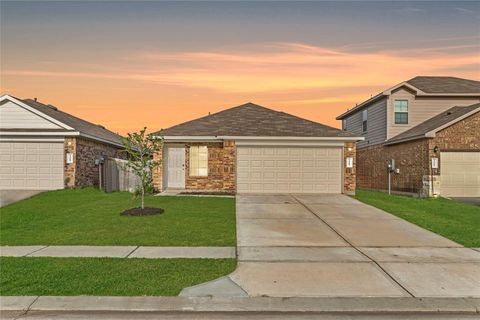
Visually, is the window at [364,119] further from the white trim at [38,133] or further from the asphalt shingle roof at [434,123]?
the white trim at [38,133]

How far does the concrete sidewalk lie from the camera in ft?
25.1

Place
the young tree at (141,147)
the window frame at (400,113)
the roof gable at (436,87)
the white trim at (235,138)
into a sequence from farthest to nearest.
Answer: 1. the window frame at (400,113)
2. the roof gable at (436,87)
3. the white trim at (235,138)
4. the young tree at (141,147)

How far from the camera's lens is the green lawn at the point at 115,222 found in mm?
9148

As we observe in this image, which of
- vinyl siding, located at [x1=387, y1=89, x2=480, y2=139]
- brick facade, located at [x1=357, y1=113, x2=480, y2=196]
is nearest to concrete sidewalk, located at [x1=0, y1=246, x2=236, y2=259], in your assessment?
brick facade, located at [x1=357, y1=113, x2=480, y2=196]

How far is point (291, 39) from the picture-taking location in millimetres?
14773

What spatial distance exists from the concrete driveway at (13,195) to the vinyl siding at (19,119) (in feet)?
10.9

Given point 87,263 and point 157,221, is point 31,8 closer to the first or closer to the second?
point 157,221

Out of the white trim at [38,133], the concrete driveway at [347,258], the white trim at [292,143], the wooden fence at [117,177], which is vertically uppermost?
the white trim at [38,133]

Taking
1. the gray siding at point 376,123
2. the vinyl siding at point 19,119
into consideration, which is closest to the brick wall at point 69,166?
the vinyl siding at point 19,119

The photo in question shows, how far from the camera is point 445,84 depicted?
26672mm

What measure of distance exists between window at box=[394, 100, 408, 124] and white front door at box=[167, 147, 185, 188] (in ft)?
46.1

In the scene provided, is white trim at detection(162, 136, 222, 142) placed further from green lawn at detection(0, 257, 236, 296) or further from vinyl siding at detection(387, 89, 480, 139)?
green lawn at detection(0, 257, 236, 296)

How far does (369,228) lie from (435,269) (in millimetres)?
3787

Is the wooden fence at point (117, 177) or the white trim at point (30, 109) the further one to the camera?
the wooden fence at point (117, 177)
